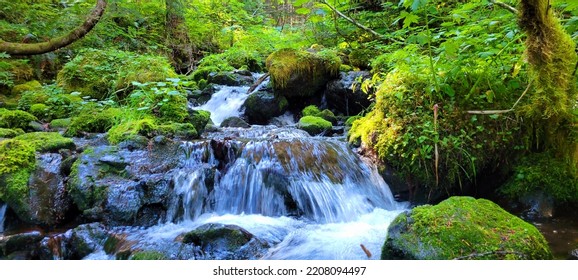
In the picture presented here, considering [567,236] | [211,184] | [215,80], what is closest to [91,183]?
[211,184]

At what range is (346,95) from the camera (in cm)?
760

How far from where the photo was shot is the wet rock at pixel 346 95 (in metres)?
7.40

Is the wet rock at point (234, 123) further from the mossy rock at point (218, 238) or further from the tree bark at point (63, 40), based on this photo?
the mossy rock at point (218, 238)

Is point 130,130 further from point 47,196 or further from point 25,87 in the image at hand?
point 25,87

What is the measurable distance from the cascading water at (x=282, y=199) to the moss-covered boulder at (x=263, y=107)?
3155 millimetres

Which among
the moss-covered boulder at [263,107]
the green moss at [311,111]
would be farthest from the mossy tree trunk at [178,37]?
the green moss at [311,111]

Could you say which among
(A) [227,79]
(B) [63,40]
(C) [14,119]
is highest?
(B) [63,40]

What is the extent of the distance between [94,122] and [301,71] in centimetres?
464

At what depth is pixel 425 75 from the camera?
4.03 meters

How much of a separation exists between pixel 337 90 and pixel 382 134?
3.72m

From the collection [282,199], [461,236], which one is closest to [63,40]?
[282,199]

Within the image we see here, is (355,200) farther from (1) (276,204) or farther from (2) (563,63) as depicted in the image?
(2) (563,63)

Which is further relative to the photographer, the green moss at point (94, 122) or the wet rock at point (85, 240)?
the green moss at point (94, 122)

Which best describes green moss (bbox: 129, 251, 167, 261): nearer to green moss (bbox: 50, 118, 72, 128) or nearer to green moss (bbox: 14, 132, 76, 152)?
green moss (bbox: 14, 132, 76, 152)
